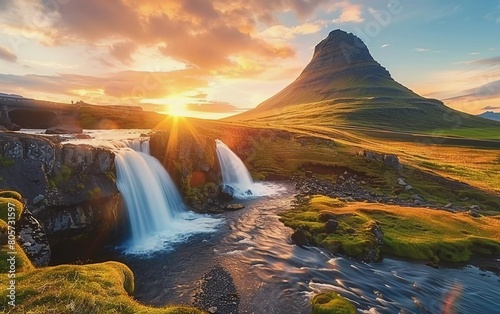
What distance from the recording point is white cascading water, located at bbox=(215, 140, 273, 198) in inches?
2270

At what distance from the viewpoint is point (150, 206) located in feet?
126

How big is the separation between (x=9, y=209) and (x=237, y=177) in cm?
4664

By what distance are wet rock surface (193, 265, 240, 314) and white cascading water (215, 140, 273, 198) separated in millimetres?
29826

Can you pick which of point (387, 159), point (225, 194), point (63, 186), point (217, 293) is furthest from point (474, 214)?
point (63, 186)

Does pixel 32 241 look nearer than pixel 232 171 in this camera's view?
Yes

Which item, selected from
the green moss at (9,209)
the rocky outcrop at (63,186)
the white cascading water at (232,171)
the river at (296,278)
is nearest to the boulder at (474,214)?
the river at (296,278)

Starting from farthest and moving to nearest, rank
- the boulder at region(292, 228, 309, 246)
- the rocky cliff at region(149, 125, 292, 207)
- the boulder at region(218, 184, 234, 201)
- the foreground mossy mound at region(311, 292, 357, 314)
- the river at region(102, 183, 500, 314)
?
the boulder at region(218, 184, 234, 201), the rocky cliff at region(149, 125, 292, 207), the boulder at region(292, 228, 309, 246), the river at region(102, 183, 500, 314), the foreground mossy mound at region(311, 292, 357, 314)

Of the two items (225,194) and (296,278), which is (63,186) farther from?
(225,194)

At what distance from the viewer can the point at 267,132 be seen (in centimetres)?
10581

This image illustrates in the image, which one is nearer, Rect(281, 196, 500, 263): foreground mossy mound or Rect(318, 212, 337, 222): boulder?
Rect(281, 196, 500, 263): foreground mossy mound

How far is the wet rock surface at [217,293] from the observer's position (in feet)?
67.3

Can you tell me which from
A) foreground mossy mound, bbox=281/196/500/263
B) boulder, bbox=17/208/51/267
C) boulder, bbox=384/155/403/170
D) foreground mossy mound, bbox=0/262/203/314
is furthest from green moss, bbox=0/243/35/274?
boulder, bbox=384/155/403/170

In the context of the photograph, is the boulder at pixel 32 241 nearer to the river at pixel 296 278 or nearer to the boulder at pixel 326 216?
the river at pixel 296 278

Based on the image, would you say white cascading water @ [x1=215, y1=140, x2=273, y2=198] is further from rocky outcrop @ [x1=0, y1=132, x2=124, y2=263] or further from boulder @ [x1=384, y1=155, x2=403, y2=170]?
boulder @ [x1=384, y1=155, x2=403, y2=170]
